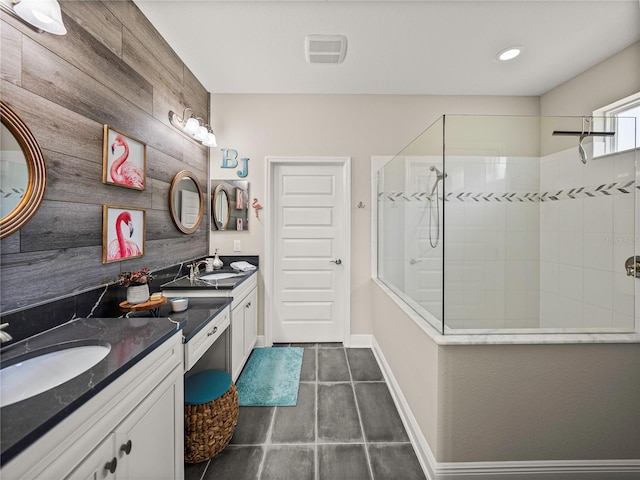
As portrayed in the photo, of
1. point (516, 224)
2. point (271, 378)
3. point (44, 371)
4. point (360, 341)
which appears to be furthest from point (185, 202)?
point (516, 224)

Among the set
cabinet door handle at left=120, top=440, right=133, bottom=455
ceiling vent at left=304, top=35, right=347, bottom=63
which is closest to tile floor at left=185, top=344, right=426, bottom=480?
cabinet door handle at left=120, top=440, right=133, bottom=455

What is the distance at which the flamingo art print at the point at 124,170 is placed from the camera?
1449 millimetres

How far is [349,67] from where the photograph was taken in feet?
7.34

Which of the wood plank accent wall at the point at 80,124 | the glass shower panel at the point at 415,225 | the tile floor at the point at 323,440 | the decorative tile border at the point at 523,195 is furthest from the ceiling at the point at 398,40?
the tile floor at the point at 323,440

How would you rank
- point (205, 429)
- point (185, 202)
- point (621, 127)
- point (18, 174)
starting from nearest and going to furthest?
point (18, 174), point (205, 429), point (621, 127), point (185, 202)

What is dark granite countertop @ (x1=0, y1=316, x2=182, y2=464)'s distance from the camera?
551 mm

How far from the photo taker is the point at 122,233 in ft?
4.98

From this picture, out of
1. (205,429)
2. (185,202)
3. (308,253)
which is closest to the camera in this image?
(205,429)

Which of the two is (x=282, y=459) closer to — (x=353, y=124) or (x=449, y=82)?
(x=353, y=124)

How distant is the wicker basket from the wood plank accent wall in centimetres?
89

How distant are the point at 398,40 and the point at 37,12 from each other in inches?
80.5

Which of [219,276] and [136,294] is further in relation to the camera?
[219,276]

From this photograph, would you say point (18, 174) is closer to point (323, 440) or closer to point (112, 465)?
point (112, 465)

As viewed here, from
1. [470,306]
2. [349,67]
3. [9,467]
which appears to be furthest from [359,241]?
[9,467]
